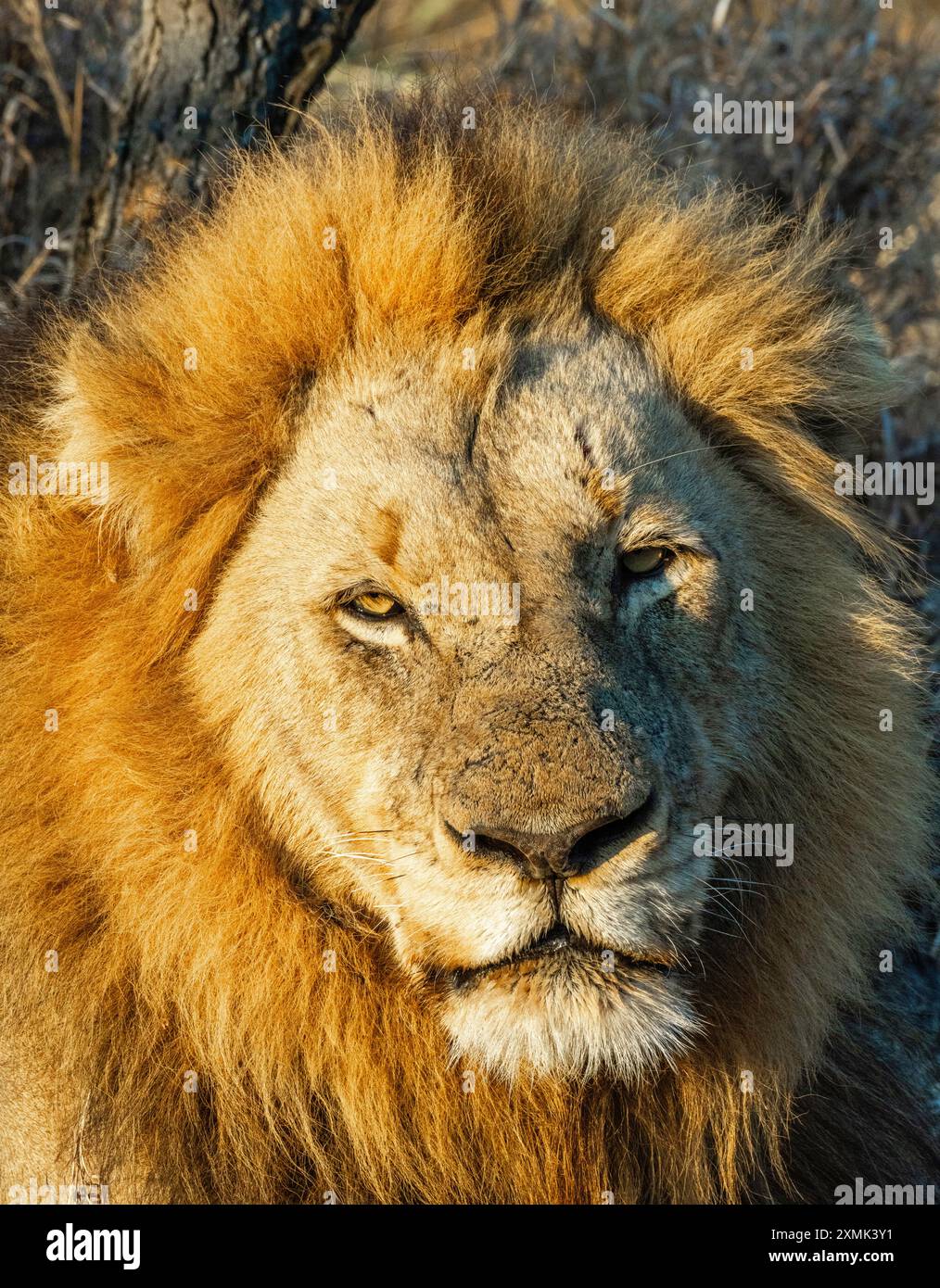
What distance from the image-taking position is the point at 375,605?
2.85m

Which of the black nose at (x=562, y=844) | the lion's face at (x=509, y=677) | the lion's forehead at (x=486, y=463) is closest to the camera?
the black nose at (x=562, y=844)

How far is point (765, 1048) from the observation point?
3.07 metres

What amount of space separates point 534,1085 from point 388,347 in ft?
4.73

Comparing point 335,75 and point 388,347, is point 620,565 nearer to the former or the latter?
point 388,347

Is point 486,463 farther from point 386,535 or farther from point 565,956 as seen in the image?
point 565,956

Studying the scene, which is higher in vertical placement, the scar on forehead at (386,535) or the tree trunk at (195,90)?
the tree trunk at (195,90)

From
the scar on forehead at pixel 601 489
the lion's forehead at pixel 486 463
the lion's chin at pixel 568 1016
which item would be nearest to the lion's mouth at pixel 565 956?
the lion's chin at pixel 568 1016

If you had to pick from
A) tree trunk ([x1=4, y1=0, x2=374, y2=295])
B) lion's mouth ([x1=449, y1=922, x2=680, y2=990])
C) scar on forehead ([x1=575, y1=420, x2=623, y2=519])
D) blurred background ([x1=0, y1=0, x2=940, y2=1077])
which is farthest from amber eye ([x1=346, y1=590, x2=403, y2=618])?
blurred background ([x1=0, y1=0, x2=940, y2=1077])

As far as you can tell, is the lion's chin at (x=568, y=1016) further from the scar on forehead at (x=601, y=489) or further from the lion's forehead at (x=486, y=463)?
the scar on forehead at (x=601, y=489)

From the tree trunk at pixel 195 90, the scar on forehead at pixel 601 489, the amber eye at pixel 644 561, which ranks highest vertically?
the tree trunk at pixel 195 90

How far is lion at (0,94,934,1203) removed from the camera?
2814mm

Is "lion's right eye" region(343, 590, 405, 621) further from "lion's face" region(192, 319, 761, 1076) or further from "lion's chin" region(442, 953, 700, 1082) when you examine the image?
"lion's chin" region(442, 953, 700, 1082)

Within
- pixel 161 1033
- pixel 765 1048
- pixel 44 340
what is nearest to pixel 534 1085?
pixel 765 1048

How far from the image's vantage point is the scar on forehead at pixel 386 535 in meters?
2.81
